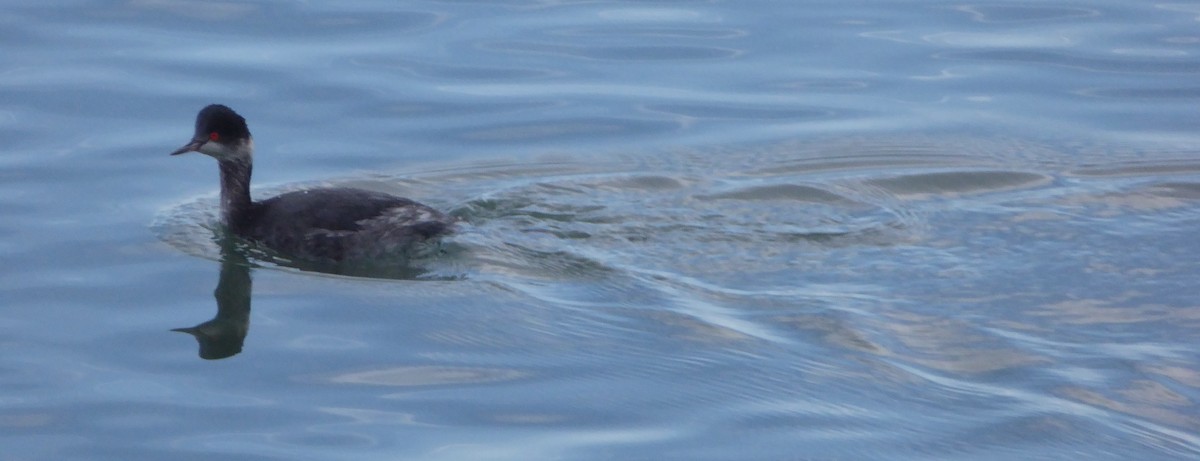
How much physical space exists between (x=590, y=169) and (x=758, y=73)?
Answer: 3.02 m

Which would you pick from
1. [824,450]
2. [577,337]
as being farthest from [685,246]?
[824,450]

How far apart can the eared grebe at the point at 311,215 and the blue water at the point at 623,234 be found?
243 millimetres

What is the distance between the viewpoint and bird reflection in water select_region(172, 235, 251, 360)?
859 centimetres

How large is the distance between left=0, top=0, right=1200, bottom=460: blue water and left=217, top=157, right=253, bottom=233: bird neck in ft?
0.61

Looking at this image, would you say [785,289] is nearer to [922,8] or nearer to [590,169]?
[590,169]

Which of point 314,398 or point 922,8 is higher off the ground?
point 922,8

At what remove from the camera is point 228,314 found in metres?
9.08

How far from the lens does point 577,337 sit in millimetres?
8531

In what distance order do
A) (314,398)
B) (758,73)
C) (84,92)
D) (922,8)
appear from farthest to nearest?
(922,8), (758,73), (84,92), (314,398)

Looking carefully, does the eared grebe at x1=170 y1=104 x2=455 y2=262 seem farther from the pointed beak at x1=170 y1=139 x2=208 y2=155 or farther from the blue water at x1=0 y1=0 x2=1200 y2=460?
the blue water at x1=0 y1=0 x2=1200 y2=460

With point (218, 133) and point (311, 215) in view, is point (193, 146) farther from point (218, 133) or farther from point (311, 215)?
point (311, 215)

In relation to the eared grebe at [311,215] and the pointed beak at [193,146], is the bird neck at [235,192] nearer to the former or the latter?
the eared grebe at [311,215]

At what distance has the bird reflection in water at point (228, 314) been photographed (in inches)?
338

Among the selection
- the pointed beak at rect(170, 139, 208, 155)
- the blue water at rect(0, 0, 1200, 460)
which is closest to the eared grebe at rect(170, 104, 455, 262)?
the pointed beak at rect(170, 139, 208, 155)
